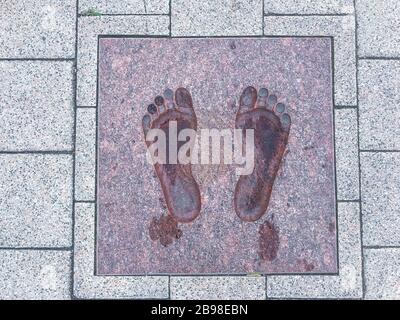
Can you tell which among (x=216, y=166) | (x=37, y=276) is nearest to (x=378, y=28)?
(x=216, y=166)

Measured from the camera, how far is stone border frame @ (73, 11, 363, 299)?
2172 mm

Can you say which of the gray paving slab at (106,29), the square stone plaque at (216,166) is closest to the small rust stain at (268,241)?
the square stone plaque at (216,166)

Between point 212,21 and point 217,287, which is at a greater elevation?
point 212,21

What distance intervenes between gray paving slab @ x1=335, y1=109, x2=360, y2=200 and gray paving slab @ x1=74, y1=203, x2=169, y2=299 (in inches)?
38.1

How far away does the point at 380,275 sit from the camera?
2.18 metres

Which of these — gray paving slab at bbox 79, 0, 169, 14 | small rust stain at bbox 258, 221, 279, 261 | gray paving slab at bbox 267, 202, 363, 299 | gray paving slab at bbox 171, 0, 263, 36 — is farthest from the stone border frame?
gray paving slab at bbox 171, 0, 263, 36

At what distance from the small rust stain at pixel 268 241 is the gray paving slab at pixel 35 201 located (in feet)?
3.04

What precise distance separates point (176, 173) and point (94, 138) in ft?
1.44

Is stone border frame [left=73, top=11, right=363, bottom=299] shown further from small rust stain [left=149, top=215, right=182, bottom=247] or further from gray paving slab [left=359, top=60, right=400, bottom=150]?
small rust stain [left=149, top=215, right=182, bottom=247]

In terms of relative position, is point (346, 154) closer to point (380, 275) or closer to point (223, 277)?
point (380, 275)

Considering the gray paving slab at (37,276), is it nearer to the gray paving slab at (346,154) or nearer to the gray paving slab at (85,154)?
the gray paving slab at (85,154)

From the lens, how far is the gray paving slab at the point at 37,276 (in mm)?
2166

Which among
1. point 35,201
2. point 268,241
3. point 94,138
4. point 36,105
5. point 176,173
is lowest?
point 268,241

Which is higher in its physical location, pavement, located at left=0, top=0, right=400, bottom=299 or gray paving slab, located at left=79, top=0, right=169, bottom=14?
gray paving slab, located at left=79, top=0, right=169, bottom=14
